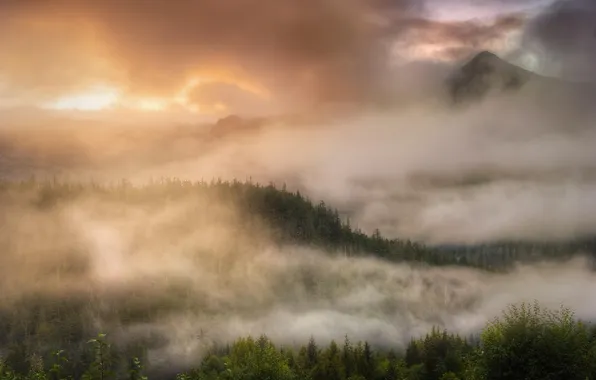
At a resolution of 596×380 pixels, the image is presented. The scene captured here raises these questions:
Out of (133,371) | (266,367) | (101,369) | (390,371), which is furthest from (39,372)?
(390,371)

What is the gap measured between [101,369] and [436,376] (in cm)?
13157

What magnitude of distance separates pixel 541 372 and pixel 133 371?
36.3m

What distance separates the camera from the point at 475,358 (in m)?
53.9

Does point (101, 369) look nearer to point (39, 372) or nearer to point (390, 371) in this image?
point (39, 372)

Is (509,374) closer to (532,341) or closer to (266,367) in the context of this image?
(532,341)

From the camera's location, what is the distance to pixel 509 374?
4831 cm

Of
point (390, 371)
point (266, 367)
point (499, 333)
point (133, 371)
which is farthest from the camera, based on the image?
point (390, 371)

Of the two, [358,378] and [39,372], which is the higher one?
[39,372]

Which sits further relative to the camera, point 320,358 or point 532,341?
point 320,358

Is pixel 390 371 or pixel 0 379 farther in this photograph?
pixel 390 371

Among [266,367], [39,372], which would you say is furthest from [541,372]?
Result: [39,372]

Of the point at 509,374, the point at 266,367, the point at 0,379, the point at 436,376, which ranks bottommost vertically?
the point at 436,376

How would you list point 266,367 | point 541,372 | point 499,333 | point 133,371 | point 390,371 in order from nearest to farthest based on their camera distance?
1. point 133,371
2. point 541,372
3. point 499,333
4. point 266,367
5. point 390,371

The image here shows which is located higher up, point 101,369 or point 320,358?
point 101,369
